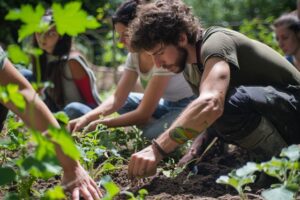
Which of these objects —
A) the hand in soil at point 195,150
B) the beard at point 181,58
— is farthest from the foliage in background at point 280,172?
the hand in soil at point 195,150

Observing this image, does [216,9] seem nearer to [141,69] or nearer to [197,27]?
[141,69]

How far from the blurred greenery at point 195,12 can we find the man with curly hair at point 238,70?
2.53m

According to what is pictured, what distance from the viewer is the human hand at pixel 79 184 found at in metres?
2.07

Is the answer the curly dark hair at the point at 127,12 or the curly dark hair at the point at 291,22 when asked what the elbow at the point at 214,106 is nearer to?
the curly dark hair at the point at 127,12

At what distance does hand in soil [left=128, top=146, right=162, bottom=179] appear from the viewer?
230cm

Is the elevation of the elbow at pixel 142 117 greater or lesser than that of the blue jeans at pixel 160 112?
greater

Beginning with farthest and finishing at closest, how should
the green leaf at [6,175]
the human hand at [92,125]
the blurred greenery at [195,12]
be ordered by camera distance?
1. the blurred greenery at [195,12]
2. the human hand at [92,125]
3. the green leaf at [6,175]

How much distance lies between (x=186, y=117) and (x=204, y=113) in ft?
0.23

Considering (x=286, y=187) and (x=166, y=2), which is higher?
(x=166, y=2)

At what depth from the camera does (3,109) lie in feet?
9.63

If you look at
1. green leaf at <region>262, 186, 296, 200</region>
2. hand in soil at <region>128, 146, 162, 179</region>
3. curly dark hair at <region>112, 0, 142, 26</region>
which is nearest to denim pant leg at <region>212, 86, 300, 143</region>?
hand in soil at <region>128, 146, 162, 179</region>

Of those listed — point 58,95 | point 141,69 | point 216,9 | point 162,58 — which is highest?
point 162,58

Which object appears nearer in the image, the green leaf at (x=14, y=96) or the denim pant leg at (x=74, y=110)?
the green leaf at (x=14, y=96)

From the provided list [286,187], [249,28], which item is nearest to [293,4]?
[249,28]
